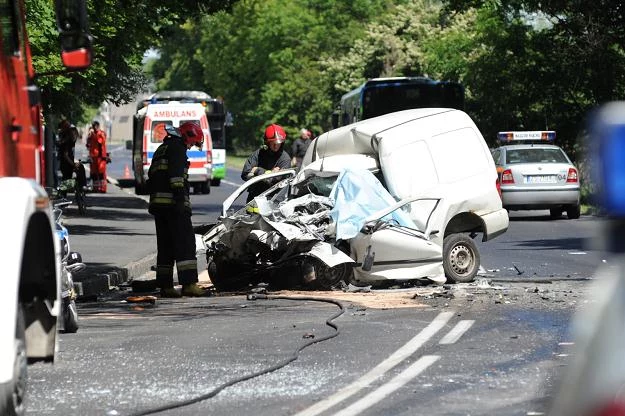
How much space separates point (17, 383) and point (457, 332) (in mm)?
5466

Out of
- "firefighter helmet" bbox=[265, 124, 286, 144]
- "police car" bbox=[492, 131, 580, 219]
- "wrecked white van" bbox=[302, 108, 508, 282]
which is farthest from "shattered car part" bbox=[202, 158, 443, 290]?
"police car" bbox=[492, 131, 580, 219]

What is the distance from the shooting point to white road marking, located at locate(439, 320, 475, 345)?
10469 mm

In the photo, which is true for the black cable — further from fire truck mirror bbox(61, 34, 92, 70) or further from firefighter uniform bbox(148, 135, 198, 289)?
firefighter uniform bbox(148, 135, 198, 289)

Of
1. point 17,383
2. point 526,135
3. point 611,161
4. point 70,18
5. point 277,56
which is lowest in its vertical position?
point 17,383

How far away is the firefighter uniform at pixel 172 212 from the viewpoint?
15062 mm

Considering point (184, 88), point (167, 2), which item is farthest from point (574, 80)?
point (184, 88)

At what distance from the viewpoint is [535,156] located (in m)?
30.7

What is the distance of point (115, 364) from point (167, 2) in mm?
14529

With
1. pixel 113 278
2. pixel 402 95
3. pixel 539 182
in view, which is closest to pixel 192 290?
pixel 113 278

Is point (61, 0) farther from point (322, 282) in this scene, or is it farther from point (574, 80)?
point (574, 80)

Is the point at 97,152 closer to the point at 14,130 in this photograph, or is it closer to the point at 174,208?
the point at 174,208

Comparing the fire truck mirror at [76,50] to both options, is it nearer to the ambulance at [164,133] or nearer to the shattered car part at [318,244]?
the shattered car part at [318,244]

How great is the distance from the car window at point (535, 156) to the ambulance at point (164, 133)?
15.2 meters

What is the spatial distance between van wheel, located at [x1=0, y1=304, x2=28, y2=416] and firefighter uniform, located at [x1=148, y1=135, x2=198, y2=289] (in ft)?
28.5
